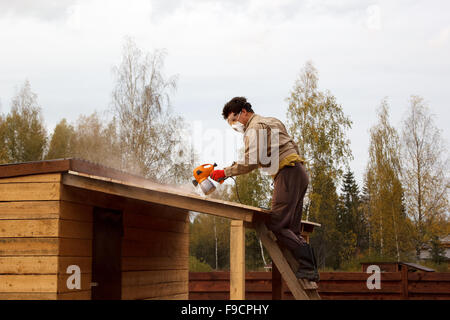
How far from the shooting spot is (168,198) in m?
4.97

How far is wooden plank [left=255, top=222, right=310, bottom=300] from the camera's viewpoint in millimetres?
4791

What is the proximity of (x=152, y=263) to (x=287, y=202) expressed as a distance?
303 centimetres

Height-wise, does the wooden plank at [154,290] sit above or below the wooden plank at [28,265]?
below

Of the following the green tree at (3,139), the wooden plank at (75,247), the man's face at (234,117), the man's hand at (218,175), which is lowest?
the wooden plank at (75,247)

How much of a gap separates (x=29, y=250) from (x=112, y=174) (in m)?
1.36

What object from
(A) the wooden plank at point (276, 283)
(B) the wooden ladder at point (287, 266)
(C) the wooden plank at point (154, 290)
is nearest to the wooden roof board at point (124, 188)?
(B) the wooden ladder at point (287, 266)

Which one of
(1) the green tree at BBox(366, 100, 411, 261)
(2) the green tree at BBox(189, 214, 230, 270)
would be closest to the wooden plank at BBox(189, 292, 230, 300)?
(1) the green tree at BBox(366, 100, 411, 261)

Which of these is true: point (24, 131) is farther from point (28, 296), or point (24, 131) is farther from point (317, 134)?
point (28, 296)

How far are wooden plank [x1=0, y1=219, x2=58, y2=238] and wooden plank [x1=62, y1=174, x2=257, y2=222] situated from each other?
432mm

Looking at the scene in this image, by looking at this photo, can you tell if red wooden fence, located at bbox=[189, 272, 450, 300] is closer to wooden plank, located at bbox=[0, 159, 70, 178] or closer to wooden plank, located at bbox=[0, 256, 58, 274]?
wooden plank, located at bbox=[0, 256, 58, 274]

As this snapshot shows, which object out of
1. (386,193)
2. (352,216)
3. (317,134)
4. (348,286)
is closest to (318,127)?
(317,134)

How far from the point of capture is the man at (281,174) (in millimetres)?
4766

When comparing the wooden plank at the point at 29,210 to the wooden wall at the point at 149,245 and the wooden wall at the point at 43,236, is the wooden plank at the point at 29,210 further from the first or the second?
the wooden wall at the point at 149,245

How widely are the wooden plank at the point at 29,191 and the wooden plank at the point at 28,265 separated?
23.1 inches
